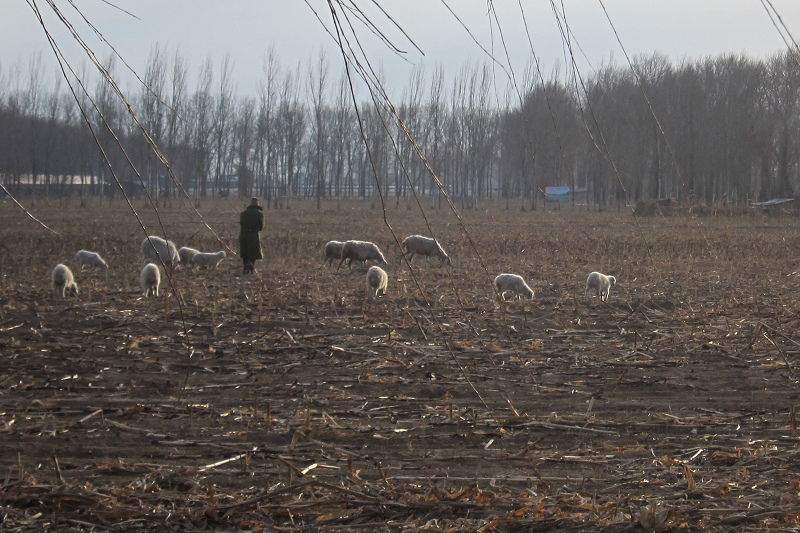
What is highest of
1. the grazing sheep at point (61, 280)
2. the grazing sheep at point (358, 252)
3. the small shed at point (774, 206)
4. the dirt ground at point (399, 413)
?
the small shed at point (774, 206)

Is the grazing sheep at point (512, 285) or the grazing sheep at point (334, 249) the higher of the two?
the grazing sheep at point (334, 249)

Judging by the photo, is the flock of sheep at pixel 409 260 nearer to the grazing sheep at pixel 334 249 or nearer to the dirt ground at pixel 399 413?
the grazing sheep at pixel 334 249

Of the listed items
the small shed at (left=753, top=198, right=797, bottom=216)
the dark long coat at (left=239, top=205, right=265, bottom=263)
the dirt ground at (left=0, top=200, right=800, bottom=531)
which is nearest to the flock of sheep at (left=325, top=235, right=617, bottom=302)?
the dirt ground at (left=0, top=200, right=800, bottom=531)

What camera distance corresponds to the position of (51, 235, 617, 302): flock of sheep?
10430 millimetres

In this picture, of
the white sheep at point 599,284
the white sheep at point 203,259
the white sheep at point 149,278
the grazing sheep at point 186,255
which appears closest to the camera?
the white sheep at point 599,284

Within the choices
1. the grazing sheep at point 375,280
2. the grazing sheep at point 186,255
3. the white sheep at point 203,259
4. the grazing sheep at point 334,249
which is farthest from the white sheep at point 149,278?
the grazing sheep at point 334,249

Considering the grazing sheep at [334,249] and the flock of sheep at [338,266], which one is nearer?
the flock of sheep at [338,266]

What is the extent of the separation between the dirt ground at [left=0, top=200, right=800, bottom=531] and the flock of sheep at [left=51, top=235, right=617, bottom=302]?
1.00 feet

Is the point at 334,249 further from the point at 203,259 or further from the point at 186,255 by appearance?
the point at 186,255

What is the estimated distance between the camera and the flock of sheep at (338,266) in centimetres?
1043

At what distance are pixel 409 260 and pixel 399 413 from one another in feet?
36.0

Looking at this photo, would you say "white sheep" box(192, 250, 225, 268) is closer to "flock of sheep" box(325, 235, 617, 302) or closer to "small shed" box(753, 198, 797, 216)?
"flock of sheep" box(325, 235, 617, 302)

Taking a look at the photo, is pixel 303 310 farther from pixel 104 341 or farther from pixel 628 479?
pixel 628 479

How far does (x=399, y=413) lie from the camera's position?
188 inches
